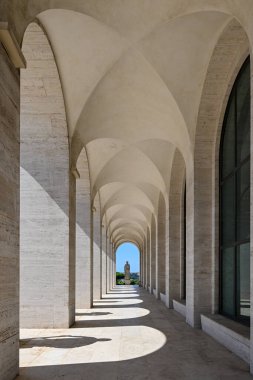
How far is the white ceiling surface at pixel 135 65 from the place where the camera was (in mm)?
8852

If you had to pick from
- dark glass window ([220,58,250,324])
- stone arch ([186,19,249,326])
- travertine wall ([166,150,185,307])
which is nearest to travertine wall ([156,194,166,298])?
travertine wall ([166,150,185,307])

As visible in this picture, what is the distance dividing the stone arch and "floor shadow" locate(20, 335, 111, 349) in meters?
3.40

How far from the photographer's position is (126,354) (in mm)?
8195

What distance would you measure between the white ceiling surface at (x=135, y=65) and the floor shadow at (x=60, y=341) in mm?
5586

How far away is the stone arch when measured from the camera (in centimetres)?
1155

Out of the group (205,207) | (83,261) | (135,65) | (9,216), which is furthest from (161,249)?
(9,216)

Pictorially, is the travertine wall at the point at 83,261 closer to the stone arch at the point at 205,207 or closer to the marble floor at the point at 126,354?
the marble floor at the point at 126,354

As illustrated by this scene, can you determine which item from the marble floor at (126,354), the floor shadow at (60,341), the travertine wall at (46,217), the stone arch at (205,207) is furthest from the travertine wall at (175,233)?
the floor shadow at (60,341)

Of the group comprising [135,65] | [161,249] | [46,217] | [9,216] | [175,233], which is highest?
[135,65]

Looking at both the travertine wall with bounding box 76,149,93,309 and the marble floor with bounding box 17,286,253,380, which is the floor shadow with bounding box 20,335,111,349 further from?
the travertine wall with bounding box 76,149,93,309

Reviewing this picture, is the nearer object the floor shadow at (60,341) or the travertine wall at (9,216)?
the travertine wall at (9,216)

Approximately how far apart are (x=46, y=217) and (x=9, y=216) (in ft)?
20.6

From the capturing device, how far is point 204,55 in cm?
1036

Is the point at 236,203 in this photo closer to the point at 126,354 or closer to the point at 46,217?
the point at 126,354
